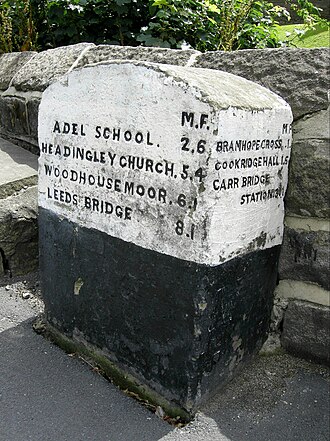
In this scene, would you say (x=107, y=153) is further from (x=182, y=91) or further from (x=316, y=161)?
(x=316, y=161)

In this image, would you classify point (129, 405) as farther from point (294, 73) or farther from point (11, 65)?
point (11, 65)

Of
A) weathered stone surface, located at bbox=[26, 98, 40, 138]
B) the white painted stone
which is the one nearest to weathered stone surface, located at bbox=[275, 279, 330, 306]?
the white painted stone

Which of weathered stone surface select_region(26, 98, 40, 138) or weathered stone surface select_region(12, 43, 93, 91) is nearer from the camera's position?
weathered stone surface select_region(12, 43, 93, 91)

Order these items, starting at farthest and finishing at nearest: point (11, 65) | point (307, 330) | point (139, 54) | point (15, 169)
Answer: point (11, 65)
point (15, 169)
point (139, 54)
point (307, 330)

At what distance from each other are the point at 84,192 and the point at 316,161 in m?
0.83

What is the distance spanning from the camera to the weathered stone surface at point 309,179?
1739 mm

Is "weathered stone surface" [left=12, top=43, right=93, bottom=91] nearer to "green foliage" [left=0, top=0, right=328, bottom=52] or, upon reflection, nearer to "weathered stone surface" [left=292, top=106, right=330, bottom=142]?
"green foliage" [left=0, top=0, right=328, bottom=52]

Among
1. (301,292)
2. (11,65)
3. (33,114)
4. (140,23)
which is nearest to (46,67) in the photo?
(33,114)

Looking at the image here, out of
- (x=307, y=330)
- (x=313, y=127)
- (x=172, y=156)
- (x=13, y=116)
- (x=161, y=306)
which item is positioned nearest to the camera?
(x=172, y=156)

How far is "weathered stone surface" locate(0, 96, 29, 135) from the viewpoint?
3105 millimetres

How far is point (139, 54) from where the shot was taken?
2.37 m

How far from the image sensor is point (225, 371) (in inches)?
69.6

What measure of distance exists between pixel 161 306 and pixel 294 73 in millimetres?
954

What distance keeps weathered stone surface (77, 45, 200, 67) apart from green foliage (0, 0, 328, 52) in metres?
0.46
